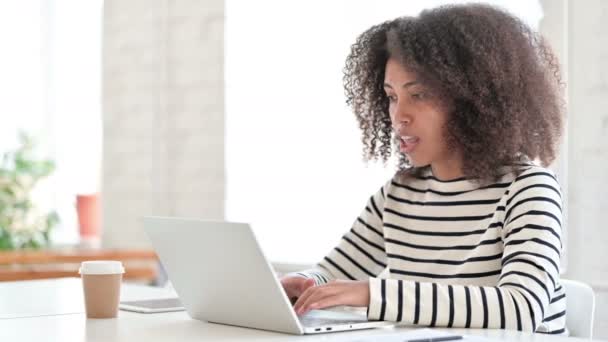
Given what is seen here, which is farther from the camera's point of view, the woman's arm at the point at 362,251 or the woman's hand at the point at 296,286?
the woman's arm at the point at 362,251

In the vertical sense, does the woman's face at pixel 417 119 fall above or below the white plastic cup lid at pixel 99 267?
above

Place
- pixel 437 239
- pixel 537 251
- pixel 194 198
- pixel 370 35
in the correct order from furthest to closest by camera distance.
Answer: pixel 194 198, pixel 370 35, pixel 437 239, pixel 537 251

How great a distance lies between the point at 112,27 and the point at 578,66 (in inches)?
92.3

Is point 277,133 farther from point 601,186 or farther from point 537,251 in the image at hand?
point 537,251

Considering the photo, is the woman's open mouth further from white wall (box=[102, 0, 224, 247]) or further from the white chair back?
white wall (box=[102, 0, 224, 247])

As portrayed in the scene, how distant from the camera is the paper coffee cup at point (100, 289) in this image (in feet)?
5.43

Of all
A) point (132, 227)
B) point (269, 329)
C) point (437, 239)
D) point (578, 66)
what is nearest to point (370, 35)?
point (437, 239)

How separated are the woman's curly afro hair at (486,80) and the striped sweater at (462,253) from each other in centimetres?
8

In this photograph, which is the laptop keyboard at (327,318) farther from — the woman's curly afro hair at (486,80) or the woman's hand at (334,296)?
the woman's curly afro hair at (486,80)

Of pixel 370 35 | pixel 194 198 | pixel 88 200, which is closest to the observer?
pixel 370 35

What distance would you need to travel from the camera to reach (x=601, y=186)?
2516 mm

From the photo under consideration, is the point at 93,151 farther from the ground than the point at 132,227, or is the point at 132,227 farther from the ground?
the point at 93,151

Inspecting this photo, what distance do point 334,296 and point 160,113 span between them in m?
2.62

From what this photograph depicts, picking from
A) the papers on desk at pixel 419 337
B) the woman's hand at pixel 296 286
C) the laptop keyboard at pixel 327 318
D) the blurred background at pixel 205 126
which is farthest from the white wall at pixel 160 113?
the papers on desk at pixel 419 337
